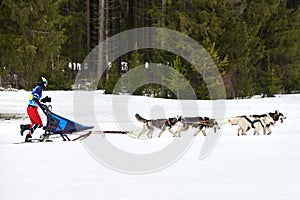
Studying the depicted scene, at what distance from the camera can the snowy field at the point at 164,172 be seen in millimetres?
6406

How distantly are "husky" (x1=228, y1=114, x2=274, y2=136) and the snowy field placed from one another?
292mm

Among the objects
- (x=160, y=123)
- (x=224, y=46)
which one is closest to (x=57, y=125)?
(x=160, y=123)

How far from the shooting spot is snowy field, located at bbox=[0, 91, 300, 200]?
21.0 ft

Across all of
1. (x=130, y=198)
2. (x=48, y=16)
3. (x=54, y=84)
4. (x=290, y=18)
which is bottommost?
(x=130, y=198)

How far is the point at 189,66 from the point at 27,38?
12.5 meters

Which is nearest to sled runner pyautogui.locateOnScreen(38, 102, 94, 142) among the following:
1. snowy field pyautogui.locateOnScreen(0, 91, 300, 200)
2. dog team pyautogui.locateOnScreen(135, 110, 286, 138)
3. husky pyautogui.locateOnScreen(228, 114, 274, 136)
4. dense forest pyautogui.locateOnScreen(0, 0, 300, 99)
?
snowy field pyautogui.locateOnScreen(0, 91, 300, 200)

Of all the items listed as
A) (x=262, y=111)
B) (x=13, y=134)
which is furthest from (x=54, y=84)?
(x=13, y=134)

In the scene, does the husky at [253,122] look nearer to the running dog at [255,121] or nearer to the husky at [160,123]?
the running dog at [255,121]

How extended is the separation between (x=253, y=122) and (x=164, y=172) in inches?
217

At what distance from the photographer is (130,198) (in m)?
6.14

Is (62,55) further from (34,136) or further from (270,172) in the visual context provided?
(270,172)

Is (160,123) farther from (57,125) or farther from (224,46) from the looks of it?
(224,46)

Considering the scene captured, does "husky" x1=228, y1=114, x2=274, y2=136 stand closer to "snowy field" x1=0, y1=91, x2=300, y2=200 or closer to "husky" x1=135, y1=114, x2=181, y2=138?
"snowy field" x1=0, y1=91, x2=300, y2=200

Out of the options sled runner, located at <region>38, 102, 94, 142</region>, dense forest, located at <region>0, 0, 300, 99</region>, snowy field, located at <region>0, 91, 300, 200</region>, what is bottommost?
snowy field, located at <region>0, 91, 300, 200</region>
